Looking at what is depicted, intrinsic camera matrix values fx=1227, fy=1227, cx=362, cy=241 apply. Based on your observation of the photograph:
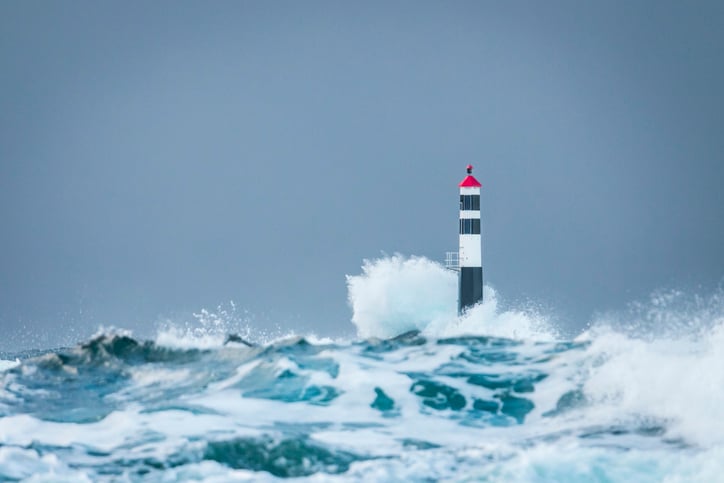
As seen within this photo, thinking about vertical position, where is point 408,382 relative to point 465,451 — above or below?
above

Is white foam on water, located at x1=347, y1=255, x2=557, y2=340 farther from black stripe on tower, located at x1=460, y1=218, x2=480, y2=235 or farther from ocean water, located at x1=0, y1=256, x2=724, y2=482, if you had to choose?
ocean water, located at x1=0, y1=256, x2=724, y2=482

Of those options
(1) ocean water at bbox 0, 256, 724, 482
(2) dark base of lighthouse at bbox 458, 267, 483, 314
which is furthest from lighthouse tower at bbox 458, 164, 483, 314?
(1) ocean water at bbox 0, 256, 724, 482

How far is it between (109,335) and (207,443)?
29.7 ft

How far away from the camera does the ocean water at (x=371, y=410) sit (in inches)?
698

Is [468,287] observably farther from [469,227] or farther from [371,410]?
[371,410]

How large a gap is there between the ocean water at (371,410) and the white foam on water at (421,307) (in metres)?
10.0

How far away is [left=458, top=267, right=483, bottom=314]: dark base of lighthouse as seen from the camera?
37.2 m

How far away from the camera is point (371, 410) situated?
2159 cm

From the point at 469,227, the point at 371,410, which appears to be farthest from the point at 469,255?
the point at 371,410

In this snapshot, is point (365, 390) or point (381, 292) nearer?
point (365, 390)

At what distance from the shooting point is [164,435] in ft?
64.0

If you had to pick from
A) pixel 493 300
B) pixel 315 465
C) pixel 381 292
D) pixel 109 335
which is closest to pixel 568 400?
pixel 315 465

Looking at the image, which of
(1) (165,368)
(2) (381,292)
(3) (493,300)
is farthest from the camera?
(2) (381,292)

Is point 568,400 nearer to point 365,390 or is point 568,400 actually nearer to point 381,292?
point 365,390
